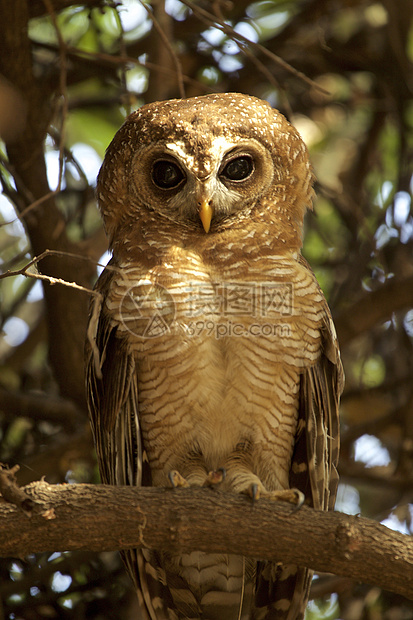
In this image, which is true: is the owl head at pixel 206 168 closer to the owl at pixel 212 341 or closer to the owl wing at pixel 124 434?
the owl at pixel 212 341

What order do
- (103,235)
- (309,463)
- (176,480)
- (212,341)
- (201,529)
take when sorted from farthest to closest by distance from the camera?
(103,235) < (309,463) < (212,341) < (176,480) < (201,529)

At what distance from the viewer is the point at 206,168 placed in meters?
2.44

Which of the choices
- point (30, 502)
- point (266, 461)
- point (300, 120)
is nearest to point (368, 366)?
point (300, 120)

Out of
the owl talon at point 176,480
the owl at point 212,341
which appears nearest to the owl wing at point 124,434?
the owl at point 212,341

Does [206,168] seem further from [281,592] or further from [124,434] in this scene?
[281,592]

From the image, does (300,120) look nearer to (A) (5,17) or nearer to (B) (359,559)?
(A) (5,17)

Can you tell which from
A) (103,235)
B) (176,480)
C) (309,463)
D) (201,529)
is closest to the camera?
(201,529)

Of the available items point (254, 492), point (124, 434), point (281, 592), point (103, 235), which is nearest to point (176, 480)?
point (254, 492)

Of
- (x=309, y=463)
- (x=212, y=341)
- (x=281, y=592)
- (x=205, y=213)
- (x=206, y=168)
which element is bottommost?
(x=281, y=592)

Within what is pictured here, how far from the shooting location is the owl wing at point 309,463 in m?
2.48

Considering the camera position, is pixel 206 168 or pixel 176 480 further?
pixel 206 168

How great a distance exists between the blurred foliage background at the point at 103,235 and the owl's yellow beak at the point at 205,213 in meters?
0.44

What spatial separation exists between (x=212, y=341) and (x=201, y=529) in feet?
2.12

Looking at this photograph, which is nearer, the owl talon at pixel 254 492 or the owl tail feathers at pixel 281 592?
the owl talon at pixel 254 492
